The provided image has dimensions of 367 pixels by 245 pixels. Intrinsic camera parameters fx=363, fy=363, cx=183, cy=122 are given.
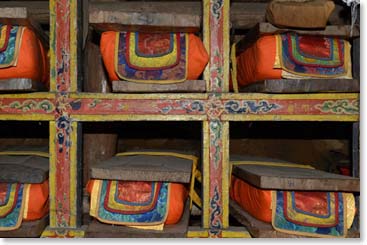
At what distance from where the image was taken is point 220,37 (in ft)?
6.48

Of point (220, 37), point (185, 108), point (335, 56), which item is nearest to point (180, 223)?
point (185, 108)

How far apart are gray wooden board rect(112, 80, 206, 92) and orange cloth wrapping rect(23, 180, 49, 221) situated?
2.23 ft

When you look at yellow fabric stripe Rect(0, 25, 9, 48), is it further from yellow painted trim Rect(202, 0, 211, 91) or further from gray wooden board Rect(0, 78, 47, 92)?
yellow painted trim Rect(202, 0, 211, 91)

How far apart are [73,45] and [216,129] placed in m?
0.90

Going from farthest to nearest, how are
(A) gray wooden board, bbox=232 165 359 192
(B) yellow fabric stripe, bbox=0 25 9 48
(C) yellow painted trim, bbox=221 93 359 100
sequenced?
(C) yellow painted trim, bbox=221 93 359 100, (B) yellow fabric stripe, bbox=0 25 9 48, (A) gray wooden board, bbox=232 165 359 192

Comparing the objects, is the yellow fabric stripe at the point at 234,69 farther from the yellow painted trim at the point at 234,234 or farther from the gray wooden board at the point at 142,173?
the yellow painted trim at the point at 234,234

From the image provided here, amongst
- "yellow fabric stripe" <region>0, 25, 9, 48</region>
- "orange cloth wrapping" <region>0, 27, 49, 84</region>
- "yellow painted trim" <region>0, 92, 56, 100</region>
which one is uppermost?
"yellow fabric stripe" <region>0, 25, 9, 48</region>

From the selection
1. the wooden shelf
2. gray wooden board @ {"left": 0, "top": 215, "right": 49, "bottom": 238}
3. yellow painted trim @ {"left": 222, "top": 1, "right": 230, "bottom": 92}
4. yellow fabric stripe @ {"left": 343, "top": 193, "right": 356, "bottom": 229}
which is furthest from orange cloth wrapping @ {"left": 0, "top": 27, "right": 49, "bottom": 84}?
yellow fabric stripe @ {"left": 343, "top": 193, "right": 356, "bottom": 229}

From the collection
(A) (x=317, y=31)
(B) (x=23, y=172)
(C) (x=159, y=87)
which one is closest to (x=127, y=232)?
(B) (x=23, y=172)

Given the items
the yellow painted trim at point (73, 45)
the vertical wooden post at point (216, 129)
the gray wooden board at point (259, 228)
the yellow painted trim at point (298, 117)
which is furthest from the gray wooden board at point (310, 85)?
the yellow painted trim at point (73, 45)

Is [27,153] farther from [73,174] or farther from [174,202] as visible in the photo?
[174,202]

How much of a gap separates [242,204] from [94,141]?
131cm

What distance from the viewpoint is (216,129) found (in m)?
1.97

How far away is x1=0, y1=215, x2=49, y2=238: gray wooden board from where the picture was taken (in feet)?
6.02
